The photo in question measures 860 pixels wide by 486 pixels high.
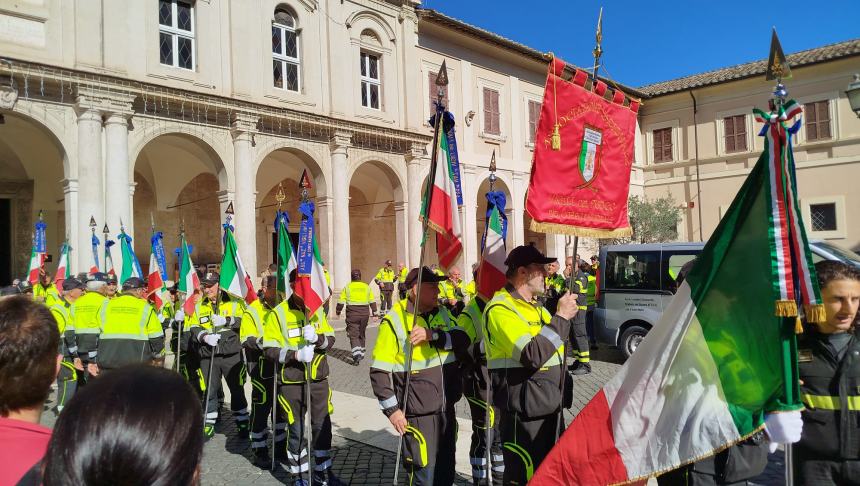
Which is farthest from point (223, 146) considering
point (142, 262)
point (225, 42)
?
point (142, 262)

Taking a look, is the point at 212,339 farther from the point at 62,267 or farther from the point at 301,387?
the point at 62,267

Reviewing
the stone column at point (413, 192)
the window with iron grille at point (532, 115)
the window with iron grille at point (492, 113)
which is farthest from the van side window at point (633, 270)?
the window with iron grille at point (532, 115)

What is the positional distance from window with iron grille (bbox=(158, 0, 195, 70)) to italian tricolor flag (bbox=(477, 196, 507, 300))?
13093mm

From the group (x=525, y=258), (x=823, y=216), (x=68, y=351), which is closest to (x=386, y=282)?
(x=68, y=351)

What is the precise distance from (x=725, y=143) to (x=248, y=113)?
2313 cm

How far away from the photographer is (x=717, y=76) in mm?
28125

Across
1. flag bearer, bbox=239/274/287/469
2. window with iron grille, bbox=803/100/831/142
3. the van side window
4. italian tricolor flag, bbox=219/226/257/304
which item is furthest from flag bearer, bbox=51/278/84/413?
window with iron grille, bbox=803/100/831/142

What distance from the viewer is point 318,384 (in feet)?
16.8

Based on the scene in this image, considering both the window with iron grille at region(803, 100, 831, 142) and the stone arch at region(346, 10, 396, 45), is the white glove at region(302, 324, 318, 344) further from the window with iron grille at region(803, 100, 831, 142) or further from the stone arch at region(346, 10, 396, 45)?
the window with iron grille at region(803, 100, 831, 142)

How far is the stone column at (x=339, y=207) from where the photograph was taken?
17.7 meters

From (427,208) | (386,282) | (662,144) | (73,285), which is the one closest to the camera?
(427,208)

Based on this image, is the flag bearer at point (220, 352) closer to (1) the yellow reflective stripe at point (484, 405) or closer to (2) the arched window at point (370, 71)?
(1) the yellow reflective stripe at point (484, 405)

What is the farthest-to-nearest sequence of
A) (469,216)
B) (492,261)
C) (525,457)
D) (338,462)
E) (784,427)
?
(469,216), (338,462), (492,261), (525,457), (784,427)

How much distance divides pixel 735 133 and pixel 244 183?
77.5ft
